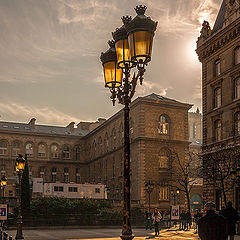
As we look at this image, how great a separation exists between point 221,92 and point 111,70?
2982 centimetres

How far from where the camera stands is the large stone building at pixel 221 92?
117 feet

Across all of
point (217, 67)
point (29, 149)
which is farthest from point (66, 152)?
point (217, 67)

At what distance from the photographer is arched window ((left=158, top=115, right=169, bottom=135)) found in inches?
2286

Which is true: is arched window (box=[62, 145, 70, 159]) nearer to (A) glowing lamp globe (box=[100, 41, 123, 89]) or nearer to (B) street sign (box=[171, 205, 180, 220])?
(B) street sign (box=[171, 205, 180, 220])

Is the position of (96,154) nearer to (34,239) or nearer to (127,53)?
(34,239)

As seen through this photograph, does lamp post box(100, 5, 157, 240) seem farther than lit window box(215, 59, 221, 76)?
No

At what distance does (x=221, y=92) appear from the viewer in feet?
127

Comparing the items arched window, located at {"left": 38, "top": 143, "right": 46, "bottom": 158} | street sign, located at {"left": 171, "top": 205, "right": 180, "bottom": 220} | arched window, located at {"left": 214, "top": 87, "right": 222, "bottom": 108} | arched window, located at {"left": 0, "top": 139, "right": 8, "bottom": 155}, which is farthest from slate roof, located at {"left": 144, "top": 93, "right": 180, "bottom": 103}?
arched window, located at {"left": 0, "top": 139, "right": 8, "bottom": 155}

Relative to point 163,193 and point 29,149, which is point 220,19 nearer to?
point 163,193

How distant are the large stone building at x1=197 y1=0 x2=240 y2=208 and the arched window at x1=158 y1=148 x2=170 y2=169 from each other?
54.7ft

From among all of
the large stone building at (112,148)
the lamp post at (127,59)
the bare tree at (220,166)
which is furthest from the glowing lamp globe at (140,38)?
the large stone building at (112,148)

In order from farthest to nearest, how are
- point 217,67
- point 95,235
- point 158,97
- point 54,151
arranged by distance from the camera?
point 54,151, point 158,97, point 217,67, point 95,235

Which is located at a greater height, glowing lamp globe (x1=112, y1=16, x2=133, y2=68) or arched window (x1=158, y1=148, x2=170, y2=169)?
glowing lamp globe (x1=112, y1=16, x2=133, y2=68)

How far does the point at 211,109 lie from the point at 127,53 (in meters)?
31.4
